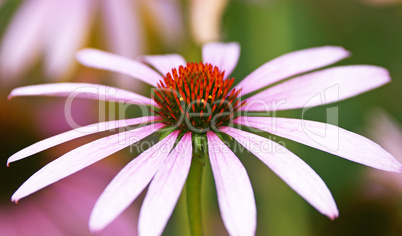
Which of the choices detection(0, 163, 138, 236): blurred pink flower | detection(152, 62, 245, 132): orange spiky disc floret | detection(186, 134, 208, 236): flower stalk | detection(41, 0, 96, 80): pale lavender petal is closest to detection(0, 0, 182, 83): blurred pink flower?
detection(41, 0, 96, 80): pale lavender petal

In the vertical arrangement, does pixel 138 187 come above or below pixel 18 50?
below

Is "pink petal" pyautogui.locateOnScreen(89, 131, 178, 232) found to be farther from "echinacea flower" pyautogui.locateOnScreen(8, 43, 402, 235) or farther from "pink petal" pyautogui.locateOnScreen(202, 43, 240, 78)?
"pink petal" pyautogui.locateOnScreen(202, 43, 240, 78)

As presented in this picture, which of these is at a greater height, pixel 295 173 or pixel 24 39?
pixel 24 39

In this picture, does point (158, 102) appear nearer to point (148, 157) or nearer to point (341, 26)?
point (148, 157)

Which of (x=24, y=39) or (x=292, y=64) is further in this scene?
(x=24, y=39)

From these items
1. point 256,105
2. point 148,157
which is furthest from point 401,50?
point 148,157

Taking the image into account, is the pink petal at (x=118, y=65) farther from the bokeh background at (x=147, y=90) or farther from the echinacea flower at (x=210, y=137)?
the bokeh background at (x=147, y=90)

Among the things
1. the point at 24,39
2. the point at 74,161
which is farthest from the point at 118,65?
the point at 24,39

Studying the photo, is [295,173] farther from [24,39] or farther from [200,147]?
[24,39]
